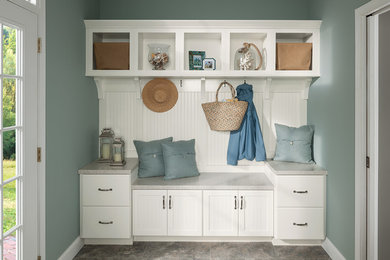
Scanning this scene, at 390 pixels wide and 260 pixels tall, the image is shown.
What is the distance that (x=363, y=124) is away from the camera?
2484mm

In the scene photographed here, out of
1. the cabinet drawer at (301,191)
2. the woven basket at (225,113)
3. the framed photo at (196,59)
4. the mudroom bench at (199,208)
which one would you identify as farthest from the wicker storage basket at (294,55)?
the cabinet drawer at (301,191)

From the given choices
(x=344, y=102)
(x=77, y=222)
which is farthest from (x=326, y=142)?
(x=77, y=222)

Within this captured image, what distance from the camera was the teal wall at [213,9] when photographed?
368 centimetres

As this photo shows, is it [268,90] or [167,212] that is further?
[268,90]

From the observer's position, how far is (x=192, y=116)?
12.3 feet

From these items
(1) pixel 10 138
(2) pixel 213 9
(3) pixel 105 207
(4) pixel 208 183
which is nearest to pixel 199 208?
(4) pixel 208 183

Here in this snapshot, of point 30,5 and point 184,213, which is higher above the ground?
point 30,5

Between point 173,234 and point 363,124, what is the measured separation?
197cm

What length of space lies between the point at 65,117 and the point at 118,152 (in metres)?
0.75

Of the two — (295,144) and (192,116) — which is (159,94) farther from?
(295,144)

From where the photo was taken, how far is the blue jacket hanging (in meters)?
3.58

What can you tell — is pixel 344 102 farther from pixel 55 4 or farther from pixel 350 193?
pixel 55 4

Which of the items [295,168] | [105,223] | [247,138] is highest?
[247,138]

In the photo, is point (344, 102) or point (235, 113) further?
point (235, 113)
